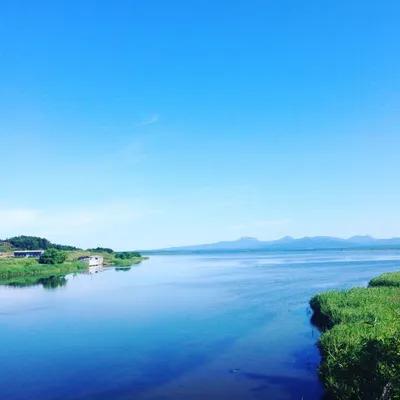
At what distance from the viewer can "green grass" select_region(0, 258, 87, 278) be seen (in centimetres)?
8656

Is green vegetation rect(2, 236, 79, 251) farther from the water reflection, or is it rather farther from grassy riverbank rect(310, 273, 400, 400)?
grassy riverbank rect(310, 273, 400, 400)

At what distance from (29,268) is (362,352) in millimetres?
88114

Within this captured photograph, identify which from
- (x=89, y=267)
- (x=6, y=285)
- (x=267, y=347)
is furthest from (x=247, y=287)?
(x=89, y=267)

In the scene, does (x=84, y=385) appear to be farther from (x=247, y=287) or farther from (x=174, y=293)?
(x=247, y=287)

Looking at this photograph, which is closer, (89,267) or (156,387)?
(156,387)

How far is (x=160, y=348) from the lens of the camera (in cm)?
2870

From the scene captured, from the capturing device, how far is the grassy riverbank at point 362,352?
1296 cm

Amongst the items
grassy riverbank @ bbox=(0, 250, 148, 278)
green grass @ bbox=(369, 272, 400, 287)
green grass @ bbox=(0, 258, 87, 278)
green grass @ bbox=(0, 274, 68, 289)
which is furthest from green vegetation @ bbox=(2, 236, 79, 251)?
green grass @ bbox=(369, 272, 400, 287)

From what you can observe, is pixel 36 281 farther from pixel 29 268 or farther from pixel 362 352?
pixel 362 352

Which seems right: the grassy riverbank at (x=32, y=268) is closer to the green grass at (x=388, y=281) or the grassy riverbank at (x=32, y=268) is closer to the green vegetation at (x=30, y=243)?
the green vegetation at (x=30, y=243)

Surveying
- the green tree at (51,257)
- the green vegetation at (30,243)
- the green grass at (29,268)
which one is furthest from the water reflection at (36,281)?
the green vegetation at (30,243)

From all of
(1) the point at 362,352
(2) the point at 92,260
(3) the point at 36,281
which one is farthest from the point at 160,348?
(2) the point at 92,260

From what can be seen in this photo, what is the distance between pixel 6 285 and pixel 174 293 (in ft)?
111

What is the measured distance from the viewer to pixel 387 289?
122 ft
